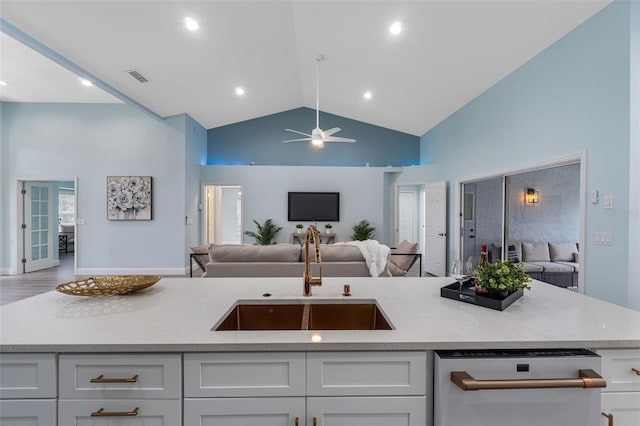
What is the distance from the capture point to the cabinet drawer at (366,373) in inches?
40.6

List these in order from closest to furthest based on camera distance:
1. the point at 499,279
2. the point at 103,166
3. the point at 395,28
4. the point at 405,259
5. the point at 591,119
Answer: the point at 499,279
the point at 591,119
the point at 395,28
the point at 405,259
the point at 103,166

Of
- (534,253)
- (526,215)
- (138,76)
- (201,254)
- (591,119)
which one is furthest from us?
(526,215)

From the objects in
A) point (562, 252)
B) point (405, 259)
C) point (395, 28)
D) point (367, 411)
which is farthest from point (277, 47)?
point (562, 252)

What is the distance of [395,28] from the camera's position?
145 inches

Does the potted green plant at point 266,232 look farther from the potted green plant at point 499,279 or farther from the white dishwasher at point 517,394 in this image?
the white dishwasher at point 517,394

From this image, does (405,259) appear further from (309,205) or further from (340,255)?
(309,205)

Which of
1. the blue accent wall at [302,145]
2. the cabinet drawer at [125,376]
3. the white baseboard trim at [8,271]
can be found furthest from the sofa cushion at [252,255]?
the white baseboard trim at [8,271]

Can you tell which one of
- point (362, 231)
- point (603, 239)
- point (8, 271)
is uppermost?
point (603, 239)

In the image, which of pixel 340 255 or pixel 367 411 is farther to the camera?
pixel 340 255

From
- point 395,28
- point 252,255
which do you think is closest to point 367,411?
point 252,255

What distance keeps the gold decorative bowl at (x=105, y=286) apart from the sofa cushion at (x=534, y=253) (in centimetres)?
555

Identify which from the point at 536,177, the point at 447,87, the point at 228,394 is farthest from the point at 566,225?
the point at 228,394

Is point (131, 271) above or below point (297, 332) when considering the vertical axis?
below

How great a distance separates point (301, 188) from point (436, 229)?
3.19 meters
